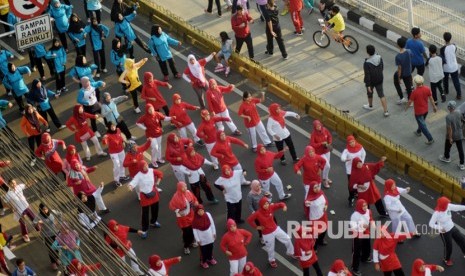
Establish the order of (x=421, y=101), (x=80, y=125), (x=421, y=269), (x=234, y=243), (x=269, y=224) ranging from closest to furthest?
(x=421, y=269) → (x=234, y=243) → (x=269, y=224) → (x=421, y=101) → (x=80, y=125)

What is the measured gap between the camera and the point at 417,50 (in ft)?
81.6

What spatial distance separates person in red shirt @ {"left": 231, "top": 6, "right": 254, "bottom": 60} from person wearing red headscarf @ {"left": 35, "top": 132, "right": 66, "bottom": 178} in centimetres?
567

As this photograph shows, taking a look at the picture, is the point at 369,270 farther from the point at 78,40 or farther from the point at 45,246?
the point at 78,40

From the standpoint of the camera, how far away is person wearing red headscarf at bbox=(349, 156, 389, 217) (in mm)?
21031

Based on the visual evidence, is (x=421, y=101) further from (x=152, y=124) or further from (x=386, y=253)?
(x=152, y=124)

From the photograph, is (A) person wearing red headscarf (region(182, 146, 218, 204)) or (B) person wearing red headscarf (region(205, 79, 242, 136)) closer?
(A) person wearing red headscarf (region(182, 146, 218, 204))

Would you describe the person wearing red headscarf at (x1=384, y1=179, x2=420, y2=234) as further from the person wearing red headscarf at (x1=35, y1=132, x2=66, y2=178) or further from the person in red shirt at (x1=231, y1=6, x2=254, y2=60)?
the person in red shirt at (x1=231, y1=6, x2=254, y2=60)

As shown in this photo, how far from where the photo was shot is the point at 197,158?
22047 mm

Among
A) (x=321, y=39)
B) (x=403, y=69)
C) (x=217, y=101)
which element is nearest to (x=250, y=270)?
(x=217, y=101)

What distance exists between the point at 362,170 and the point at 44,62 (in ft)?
33.9

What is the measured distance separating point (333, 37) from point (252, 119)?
15.5 ft

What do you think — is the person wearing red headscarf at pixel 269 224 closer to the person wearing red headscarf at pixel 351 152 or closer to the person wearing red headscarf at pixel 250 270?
the person wearing red headscarf at pixel 250 270

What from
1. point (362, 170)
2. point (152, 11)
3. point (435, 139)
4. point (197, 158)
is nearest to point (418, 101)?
point (435, 139)

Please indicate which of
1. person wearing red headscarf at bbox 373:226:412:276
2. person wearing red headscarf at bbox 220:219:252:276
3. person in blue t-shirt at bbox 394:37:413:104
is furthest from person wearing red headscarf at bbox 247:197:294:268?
person in blue t-shirt at bbox 394:37:413:104
